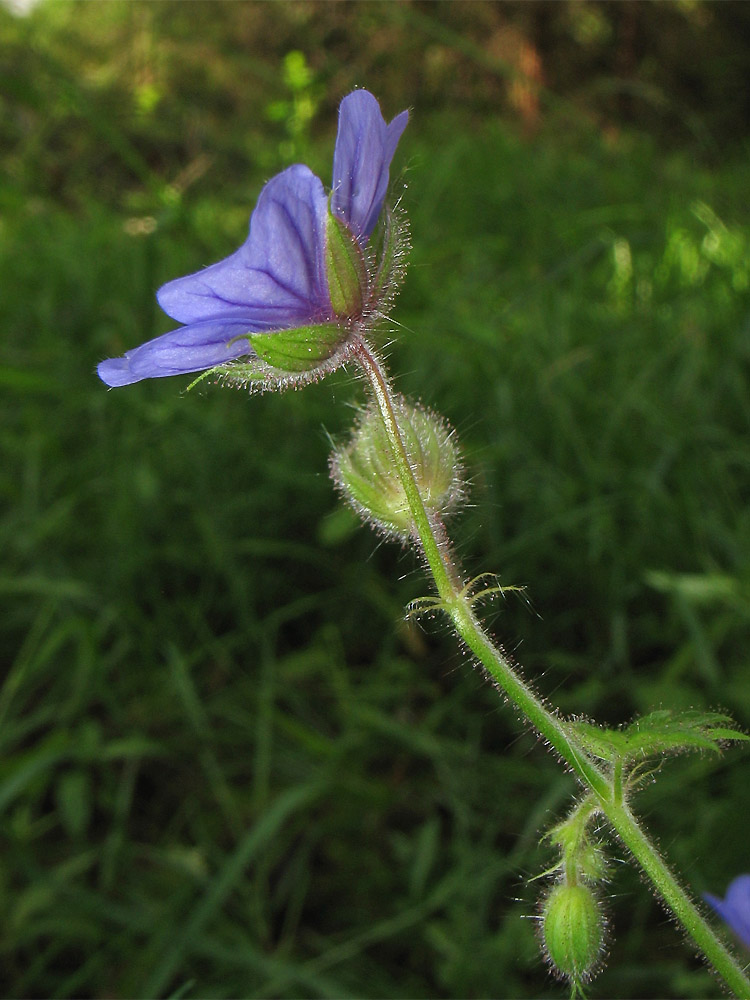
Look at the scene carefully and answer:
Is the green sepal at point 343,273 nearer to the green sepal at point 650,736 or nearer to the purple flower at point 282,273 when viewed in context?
the purple flower at point 282,273

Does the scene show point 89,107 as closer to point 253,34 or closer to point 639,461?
point 639,461

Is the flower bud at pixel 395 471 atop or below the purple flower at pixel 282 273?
below

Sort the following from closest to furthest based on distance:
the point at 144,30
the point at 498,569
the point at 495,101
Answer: the point at 498,569 < the point at 144,30 < the point at 495,101

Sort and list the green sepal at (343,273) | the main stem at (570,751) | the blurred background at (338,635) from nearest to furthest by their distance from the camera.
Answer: the main stem at (570,751), the green sepal at (343,273), the blurred background at (338,635)

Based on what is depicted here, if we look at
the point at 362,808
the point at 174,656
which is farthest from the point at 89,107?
the point at 362,808

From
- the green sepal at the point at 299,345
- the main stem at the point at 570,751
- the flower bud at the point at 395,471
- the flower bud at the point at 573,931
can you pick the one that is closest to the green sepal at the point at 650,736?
the main stem at the point at 570,751

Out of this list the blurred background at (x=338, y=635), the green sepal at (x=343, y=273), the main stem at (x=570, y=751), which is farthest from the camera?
the blurred background at (x=338, y=635)

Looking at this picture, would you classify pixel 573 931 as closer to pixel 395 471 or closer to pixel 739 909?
pixel 739 909
